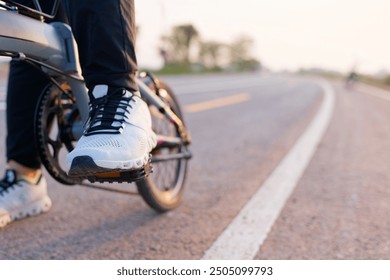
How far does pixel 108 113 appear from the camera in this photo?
1.28 m

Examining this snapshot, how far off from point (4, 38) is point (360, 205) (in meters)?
2.06

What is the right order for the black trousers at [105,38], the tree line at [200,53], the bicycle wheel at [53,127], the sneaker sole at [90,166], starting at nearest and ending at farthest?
the sneaker sole at [90,166]
the black trousers at [105,38]
the bicycle wheel at [53,127]
the tree line at [200,53]

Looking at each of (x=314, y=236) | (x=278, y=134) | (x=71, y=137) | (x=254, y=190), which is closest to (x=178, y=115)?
(x=254, y=190)

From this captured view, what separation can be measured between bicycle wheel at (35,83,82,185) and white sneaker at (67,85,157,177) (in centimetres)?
33

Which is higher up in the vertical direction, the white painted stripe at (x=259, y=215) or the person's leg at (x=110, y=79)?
the person's leg at (x=110, y=79)

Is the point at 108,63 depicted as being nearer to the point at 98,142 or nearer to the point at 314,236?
the point at 98,142

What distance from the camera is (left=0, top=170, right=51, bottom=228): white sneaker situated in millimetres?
1728

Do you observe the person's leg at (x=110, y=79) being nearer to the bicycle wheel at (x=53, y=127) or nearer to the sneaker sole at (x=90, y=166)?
the sneaker sole at (x=90, y=166)

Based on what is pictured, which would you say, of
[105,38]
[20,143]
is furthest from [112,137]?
[20,143]

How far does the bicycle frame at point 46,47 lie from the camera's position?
117 cm

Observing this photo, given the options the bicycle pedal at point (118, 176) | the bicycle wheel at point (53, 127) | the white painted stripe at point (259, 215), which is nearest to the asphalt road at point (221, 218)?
the white painted stripe at point (259, 215)

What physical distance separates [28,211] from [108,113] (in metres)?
0.85

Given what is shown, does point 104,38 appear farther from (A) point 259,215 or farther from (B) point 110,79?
(A) point 259,215

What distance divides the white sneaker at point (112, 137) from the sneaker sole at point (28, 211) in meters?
0.75
